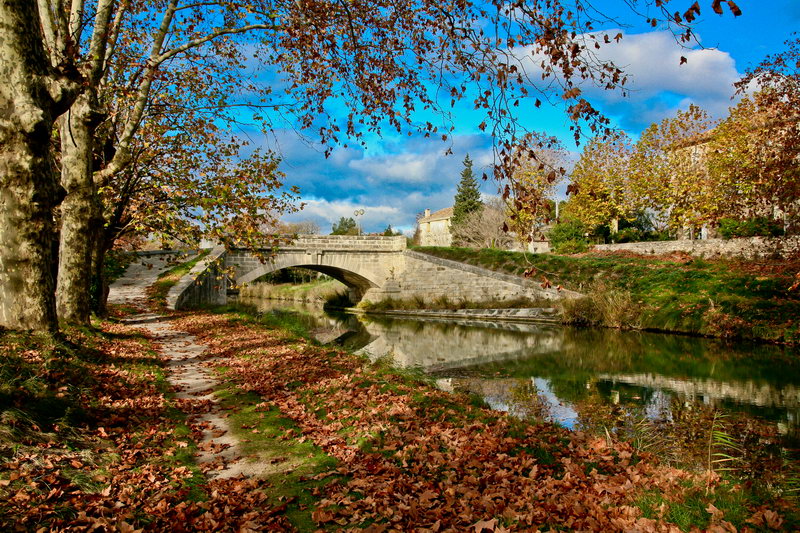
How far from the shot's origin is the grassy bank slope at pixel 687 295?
1559 cm

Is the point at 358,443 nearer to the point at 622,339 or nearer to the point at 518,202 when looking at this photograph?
the point at 518,202

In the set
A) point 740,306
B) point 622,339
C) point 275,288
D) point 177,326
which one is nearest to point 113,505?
point 177,326

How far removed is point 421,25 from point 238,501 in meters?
5.38

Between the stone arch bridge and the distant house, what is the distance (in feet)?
121

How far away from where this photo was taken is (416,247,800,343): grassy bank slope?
614 inches

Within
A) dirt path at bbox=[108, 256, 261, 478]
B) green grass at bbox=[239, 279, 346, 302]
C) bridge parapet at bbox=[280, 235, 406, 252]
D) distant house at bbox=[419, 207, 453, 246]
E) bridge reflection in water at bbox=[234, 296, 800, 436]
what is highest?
distant house at bbox=[419, 207, 453, 246]

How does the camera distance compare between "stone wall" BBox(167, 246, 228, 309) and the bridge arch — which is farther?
the bridge arch

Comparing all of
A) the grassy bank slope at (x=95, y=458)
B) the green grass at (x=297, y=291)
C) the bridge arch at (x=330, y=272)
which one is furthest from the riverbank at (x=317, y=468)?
the green grass at (x=297, y=291)

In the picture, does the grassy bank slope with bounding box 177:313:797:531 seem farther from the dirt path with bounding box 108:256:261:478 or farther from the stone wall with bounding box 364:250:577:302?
the stone wall with bounding box 364:250:577:302

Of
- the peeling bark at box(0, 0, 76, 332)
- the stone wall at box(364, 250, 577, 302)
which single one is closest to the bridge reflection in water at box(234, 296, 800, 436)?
the stone wall at box(364, 250, 577, 302)

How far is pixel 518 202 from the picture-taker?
350 centimetres

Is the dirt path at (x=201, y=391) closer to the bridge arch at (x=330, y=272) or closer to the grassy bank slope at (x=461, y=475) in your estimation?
the grassy bank slope at (x=461, y=475)

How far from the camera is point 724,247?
25125mm

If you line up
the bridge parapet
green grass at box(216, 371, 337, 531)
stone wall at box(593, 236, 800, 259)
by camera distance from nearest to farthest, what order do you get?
green grass at box(216, 371, 337, 531) → stone wall at box(593, 236, 800, 259) → the bridge parapet
